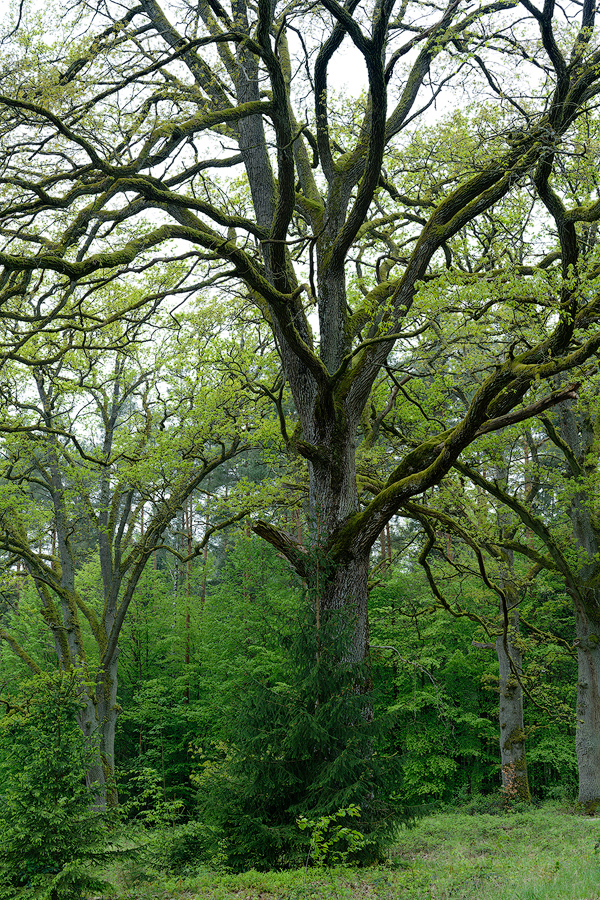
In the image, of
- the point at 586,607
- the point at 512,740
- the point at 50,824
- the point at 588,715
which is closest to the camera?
the point at 50,824

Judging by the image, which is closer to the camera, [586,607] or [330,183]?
[330,183]

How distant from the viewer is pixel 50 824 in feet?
16.6

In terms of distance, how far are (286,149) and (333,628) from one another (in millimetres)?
4583

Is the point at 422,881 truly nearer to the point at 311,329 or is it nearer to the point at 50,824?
the point at 50,824

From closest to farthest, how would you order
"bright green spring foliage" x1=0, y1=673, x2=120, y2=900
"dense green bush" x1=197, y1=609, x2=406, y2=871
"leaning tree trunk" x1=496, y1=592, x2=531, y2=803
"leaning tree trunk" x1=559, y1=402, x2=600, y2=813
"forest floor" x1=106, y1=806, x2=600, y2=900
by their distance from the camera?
"forest floor" x1=106, y1=806, x2=600, y2=900
"bright green spring foliage" x1=0, y1=673, x2=120, y2=900
"dense green bush" x1=197, y1=609, x2=406, y2=871
"leaning tree trunk" x1=559, y1=402, x2=600, y2=813
"leaning tree trunk" x1=496, y1=592, x2=531, y2=803

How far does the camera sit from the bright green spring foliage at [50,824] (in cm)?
495

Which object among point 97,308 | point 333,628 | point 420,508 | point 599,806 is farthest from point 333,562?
point 97,308

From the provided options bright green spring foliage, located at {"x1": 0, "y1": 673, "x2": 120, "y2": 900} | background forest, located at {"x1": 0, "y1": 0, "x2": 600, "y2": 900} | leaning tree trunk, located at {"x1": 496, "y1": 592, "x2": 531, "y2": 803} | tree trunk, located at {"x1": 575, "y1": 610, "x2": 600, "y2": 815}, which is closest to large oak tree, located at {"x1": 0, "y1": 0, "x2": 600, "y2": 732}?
background forest, located at {"x1": 0, "y1": 0, "x2": 600, "y2": 900}

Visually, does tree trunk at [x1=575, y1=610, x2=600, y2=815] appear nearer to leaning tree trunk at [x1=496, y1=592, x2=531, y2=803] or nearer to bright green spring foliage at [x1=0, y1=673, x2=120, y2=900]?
leaning tree trunk at [x1=496, y1=592, x2=531, y2=803]

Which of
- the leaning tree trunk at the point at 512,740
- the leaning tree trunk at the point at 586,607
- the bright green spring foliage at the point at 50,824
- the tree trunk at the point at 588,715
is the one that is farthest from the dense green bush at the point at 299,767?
the leaning tree trunk at the point at 512,740

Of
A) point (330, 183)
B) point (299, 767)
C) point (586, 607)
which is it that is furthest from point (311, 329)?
point (586, 607)

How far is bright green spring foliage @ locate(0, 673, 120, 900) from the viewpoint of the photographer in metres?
4.95

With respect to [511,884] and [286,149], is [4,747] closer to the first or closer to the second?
[511,884]

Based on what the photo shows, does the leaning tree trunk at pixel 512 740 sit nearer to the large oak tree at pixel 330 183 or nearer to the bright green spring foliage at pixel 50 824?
the large oak tree at pixel 330 183
